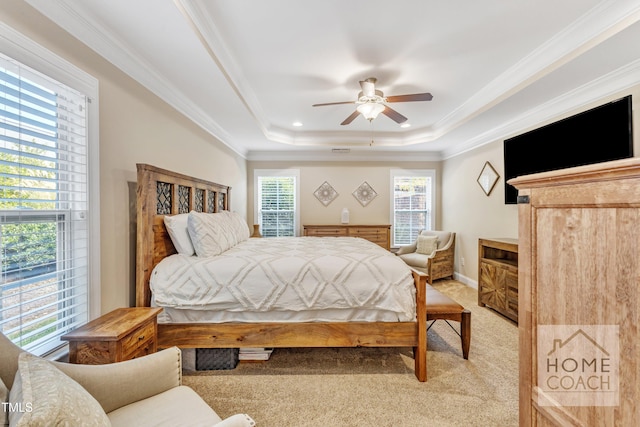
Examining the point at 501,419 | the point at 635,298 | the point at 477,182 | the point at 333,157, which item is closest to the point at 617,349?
the point at 635,298

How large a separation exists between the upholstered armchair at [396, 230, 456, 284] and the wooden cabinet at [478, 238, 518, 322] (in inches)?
37.4

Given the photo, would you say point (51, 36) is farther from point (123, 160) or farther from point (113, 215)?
point (113, 215)

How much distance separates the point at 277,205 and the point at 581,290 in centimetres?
529

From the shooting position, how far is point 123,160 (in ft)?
6.91

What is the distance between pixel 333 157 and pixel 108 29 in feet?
14.0

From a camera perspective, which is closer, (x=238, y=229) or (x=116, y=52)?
(x=116, y=52)

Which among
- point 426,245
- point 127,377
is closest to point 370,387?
point 127,377

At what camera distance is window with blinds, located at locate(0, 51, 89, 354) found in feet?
4.41

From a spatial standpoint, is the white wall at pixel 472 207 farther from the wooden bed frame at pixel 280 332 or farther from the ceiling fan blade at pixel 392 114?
the wooden bed frame at pixel 280 332

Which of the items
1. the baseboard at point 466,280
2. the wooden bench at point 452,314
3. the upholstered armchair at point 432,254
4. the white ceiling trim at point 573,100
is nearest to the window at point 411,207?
the upholstered armchair at point 432,254

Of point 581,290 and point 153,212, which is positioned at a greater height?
point 153,212

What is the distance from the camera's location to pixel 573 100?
2865 millimetres

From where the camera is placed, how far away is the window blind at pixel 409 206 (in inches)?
232

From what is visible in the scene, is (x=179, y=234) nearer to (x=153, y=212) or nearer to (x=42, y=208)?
(x=153, y=212)
